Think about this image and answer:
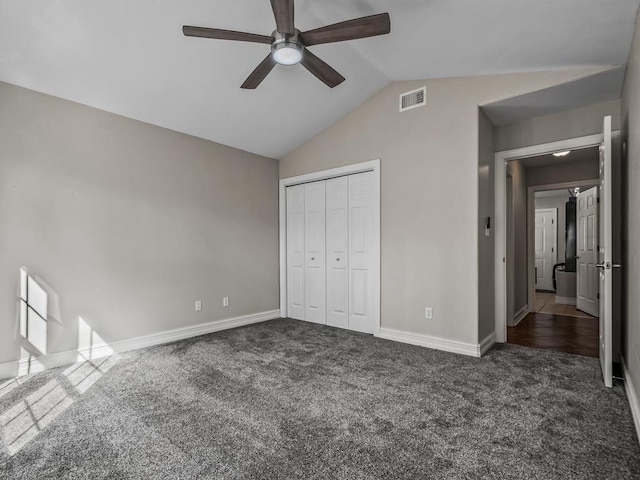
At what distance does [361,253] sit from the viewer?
425 centimetres

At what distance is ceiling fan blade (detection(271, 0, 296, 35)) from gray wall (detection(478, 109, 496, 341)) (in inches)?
87.9

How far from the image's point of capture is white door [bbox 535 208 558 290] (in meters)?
8.27

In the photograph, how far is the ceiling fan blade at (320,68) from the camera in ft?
Answer: 7.74

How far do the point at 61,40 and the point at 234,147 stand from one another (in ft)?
7.11

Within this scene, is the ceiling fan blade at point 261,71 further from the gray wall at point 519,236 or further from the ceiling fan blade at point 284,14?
the gray wall at point 519,236

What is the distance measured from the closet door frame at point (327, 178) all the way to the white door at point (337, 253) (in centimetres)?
14

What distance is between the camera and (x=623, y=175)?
2930 millimetres

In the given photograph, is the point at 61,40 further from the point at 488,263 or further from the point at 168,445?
the point at 488,263

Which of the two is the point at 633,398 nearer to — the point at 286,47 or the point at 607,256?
the point at 607,256

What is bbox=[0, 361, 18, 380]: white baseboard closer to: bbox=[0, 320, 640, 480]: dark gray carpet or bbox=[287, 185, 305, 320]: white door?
bbox=[0, 320, 640, 480]: dark gray carpet

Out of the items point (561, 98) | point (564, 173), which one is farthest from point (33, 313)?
point (564, 173)

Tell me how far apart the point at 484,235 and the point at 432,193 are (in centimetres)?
69

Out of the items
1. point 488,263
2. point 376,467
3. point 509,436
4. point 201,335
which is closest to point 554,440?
point 509,436

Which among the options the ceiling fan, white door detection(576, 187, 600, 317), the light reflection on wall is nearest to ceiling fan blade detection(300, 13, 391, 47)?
the ceiling fan
